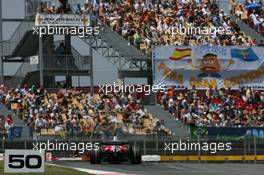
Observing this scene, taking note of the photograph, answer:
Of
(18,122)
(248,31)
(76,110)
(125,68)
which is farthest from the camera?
(248,31)

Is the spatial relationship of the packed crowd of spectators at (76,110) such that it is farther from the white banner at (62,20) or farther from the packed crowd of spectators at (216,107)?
the white banner at (62,20)

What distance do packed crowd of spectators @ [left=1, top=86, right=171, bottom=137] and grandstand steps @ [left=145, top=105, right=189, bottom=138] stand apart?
0.45 metres

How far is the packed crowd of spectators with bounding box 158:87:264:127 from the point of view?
37253mm

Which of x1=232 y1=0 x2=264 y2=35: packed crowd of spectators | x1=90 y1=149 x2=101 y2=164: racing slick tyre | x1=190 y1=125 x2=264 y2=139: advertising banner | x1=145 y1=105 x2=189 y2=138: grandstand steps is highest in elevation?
x1=232 y1=0 x2=264 y2=35: packed crowd of spectators

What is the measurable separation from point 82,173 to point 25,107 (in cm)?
1640

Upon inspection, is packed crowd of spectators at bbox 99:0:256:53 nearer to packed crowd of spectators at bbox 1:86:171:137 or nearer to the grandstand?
the grandstand

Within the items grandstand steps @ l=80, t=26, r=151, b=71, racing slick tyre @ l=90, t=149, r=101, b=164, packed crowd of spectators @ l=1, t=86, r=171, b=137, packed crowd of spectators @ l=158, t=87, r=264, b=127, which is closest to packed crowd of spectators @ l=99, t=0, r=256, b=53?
grandstand steps @ l=80, t=26, r=151, b=71

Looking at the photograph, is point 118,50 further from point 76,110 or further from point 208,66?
point 76,110

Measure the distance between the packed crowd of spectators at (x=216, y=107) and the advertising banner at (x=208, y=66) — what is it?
59 centimetres

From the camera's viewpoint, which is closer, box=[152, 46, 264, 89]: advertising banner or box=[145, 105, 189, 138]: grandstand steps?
box=[145, 105, 189, 138]: grandstand steps

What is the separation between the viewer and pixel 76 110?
36.3m

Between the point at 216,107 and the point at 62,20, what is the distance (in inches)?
348

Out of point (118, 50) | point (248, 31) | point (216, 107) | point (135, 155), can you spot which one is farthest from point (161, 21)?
point (135, 155)

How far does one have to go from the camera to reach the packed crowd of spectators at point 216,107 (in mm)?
37253
